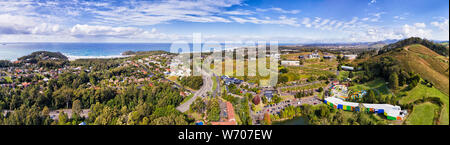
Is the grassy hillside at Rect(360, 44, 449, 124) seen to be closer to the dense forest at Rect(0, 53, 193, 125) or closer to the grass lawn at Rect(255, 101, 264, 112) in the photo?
the grass lawn at Rect(255, 101, 264, 112)

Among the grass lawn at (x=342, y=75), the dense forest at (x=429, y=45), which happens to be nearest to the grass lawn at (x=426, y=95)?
the dense forest at (x=429, y=45)

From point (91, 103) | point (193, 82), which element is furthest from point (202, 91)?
point (91, 103)

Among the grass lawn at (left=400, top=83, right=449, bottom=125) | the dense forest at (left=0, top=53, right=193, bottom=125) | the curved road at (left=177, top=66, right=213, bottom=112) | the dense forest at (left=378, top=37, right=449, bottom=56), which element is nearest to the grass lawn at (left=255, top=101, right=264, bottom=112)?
the dense forest at (left=0, top=53, right=193, bottom=125)

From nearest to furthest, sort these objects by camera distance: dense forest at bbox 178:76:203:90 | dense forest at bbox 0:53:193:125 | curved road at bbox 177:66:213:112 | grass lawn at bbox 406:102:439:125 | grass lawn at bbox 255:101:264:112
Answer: grass lawn at bbox 406:102:439:125
dense forest at bbox 0:53:193:125
grass lawn at bbox 255:101:264:112
curved road at bbox 177:66:213:112
dense forest at bbox 178:76:203:90

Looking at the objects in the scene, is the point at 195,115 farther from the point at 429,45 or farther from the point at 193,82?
the point at 429,45
